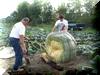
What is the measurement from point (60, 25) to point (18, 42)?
1.62ft

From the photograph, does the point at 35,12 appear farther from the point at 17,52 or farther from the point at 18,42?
the point at 17,52

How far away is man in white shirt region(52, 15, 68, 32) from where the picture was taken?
11.9 feet

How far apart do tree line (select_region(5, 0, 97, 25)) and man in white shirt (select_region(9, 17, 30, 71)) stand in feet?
0.31

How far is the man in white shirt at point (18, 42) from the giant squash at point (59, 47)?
0.89 ft

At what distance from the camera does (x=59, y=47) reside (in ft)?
11.8

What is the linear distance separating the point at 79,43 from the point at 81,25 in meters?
0.20

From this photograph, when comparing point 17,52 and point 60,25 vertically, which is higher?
point 60,25

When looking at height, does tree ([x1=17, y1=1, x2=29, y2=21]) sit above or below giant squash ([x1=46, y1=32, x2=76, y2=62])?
above

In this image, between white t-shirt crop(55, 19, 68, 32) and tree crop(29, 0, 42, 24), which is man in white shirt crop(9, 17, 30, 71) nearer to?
tree crop(29, 0, 42, 24)

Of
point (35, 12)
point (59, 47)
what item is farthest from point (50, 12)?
point (59, 47)

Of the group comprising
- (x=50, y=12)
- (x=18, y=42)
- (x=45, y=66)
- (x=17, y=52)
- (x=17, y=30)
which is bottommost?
(x=45, y=66)

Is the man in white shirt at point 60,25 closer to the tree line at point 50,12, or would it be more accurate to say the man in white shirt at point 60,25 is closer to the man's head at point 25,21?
the tree line at point 50,12

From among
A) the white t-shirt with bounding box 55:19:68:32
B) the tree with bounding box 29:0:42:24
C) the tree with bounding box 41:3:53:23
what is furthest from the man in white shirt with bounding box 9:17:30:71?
the white t-shirt with bounding box 55:19:68:32

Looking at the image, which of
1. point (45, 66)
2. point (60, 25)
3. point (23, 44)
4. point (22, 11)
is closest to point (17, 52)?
point (23, 44)
